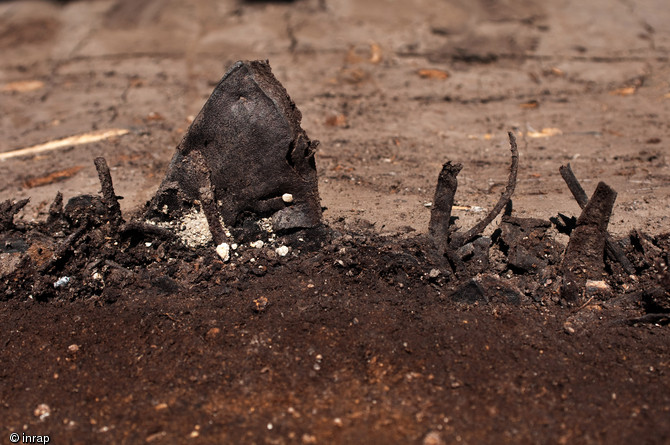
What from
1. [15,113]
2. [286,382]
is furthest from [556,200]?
[15,113]

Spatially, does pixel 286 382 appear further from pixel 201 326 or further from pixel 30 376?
pixel 30 376

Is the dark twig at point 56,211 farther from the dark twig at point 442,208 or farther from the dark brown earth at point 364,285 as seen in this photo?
the dark twig at point 442,208

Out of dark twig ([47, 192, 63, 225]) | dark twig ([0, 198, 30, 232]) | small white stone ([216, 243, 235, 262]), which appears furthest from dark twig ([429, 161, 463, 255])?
dark twig ([0, 198, 30, 232])

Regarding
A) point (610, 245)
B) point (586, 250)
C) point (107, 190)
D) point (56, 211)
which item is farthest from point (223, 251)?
point (610, 245)

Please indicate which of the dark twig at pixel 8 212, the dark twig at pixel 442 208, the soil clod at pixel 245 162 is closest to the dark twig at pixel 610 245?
the dark twig at pixel 442 208

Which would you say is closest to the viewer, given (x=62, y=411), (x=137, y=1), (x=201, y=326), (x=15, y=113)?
(x=62, y=411)

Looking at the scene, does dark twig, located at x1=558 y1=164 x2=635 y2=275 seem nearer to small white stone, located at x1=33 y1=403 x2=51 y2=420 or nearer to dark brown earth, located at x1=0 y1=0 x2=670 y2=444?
dark brown earth, located at x1=0 y1=0 x2=670 y2=444

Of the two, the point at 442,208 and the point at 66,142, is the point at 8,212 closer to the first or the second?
the point at 66,142
